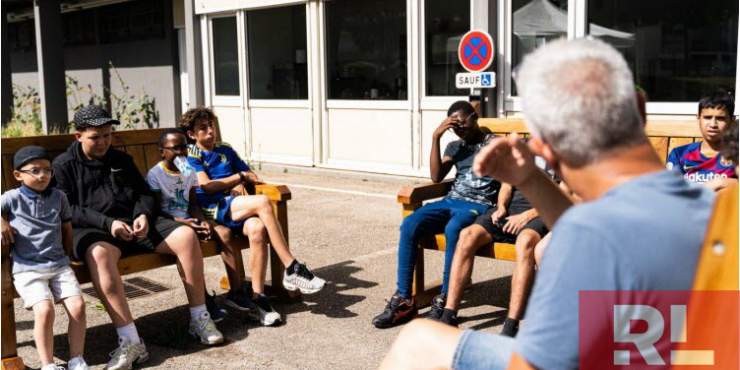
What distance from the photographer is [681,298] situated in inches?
59.7

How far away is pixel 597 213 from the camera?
1.52 meters

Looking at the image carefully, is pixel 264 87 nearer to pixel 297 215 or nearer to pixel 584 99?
pixel 297 215

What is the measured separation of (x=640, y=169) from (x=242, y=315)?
3.79 metres

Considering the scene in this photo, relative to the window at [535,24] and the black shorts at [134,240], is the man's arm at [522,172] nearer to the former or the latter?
the black shorts at [134,240]

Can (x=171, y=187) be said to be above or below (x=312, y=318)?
above

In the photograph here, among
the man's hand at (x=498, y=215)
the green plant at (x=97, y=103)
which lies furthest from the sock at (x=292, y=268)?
the green plant at (x=97, y=103)

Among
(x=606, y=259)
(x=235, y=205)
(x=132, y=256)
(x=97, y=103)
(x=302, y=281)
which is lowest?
(x=302, y=281)

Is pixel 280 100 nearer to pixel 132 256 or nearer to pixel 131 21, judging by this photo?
pixel 131 21

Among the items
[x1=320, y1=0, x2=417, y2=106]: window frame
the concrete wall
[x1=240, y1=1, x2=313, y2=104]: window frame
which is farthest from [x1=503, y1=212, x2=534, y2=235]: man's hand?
the concrete wall

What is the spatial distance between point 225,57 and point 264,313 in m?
9.98

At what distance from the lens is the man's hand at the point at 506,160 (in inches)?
79.7

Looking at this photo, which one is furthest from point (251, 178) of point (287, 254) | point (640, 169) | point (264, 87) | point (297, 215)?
point (264, 87)

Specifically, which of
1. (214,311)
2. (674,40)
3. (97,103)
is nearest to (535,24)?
(674,40)

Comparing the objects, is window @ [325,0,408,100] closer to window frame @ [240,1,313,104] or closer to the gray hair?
window frame @ [240,1,313,104]
